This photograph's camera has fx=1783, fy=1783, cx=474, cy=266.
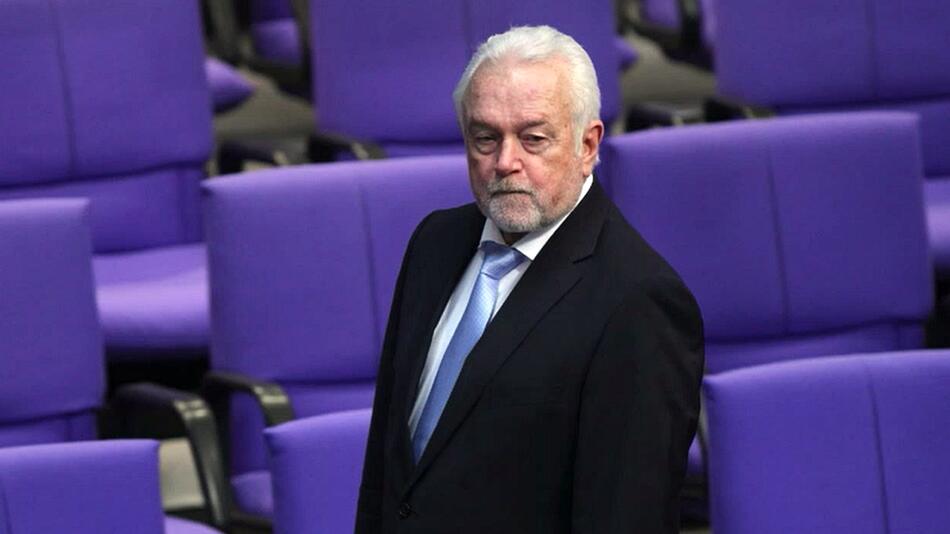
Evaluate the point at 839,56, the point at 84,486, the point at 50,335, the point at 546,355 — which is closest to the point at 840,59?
the point at 839,56

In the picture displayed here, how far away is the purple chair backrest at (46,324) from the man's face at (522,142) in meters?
0.60

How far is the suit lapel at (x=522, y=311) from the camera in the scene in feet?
2.45

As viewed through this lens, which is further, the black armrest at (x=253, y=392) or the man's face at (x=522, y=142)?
the black armrest at (x=253, y=392)

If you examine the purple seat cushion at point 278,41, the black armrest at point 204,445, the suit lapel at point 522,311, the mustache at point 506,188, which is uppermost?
the purple seat cushion at point 278,41

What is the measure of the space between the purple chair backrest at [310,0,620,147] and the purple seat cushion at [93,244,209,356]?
25cm

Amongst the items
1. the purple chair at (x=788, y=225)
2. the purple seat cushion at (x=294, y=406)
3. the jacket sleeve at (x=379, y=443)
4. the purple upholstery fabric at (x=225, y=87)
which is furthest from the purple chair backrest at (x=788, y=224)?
the purple upholstery fabric at (x=225, y=87)

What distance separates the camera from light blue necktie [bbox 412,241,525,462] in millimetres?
774

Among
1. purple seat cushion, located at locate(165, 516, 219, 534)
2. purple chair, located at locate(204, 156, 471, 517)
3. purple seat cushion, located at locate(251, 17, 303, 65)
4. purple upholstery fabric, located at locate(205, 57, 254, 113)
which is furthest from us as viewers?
purple seat cushion, located at locate(251, 17, 303, 65)

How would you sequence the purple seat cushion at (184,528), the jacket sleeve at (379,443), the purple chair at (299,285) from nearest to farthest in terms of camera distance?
the jacket sleeve at (379,443) → the purple seat cushion at (184,528) → the purple chair at (299,285)

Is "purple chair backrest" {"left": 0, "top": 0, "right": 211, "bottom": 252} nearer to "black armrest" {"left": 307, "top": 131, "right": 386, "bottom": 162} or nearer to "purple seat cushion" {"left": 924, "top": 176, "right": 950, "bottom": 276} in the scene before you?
"black armrest" {"left": 307, "top": 131, "right": 386, "bottom": 162}

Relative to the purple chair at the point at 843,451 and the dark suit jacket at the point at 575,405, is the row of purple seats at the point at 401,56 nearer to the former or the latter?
the purple chair at the point at 843,451

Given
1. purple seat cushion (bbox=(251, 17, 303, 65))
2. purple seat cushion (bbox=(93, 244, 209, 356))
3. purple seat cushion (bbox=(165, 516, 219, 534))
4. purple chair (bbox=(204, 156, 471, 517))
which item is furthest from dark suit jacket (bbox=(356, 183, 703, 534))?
purple seat cushion (bbox=(251, 17, 303, 65))

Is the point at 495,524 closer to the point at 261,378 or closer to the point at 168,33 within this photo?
the point at 261,378

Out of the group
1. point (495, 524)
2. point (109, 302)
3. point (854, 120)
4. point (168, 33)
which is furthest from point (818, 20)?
point (495, 524)
